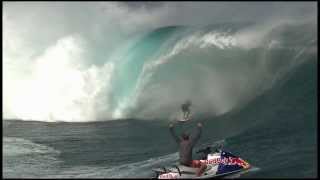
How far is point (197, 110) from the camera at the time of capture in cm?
4928

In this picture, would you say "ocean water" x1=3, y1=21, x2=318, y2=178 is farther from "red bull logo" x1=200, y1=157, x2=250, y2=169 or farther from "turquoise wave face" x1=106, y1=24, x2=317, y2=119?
"red bull logo" x1=200, y1=157, x2=250, y2=169

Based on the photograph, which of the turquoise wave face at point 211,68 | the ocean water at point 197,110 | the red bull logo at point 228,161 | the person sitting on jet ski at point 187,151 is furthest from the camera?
the turquoise wave face at point 211,68

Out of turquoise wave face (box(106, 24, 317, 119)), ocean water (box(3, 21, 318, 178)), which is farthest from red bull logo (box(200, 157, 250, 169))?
turquoise wave face (box(106, 24, 317, 119))

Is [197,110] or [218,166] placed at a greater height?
[197,110]

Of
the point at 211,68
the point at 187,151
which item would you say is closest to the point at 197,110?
the point at 211,68

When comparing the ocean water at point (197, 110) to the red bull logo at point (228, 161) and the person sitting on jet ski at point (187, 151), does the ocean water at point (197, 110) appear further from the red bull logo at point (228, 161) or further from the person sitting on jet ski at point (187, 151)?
the person sitting on jet ski at point (187, 151)

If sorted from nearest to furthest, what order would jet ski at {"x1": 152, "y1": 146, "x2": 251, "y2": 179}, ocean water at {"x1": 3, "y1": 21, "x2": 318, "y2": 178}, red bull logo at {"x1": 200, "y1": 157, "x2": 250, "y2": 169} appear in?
1. jet ski at {"x1": 152, "y1": 146, "x2": 251, "y2": 179}
2. red bull logo at {"x1": 200, "y1": 157, "x2": 250, "y2": 169}
3. ocean water at {"x1": 3, "y1": 21, "x2": 318, "y2": 178}

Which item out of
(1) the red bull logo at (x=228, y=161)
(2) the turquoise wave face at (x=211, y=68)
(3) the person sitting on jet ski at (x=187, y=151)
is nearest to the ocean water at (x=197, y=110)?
(2) the turquoise wave face at (x=211, y=68)

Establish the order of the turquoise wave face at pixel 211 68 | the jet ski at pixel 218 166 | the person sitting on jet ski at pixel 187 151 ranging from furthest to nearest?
1. the turquoise wave face at pixel 211 68
2. the jet ski at pixel 218 166
3. the person sitting on jet ski at pixel 187 151

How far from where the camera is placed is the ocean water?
34.1 meters

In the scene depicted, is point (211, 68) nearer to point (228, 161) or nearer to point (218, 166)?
point (228, 161)

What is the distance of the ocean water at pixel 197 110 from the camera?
34.1 metres

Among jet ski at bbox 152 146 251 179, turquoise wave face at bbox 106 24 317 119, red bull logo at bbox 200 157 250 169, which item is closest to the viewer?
jet ski at bbox 152 146 251 179

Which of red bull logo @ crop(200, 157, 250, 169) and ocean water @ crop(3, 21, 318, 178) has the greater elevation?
ocean water @ crop(3, 21, 318, 178)
